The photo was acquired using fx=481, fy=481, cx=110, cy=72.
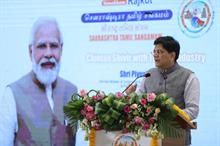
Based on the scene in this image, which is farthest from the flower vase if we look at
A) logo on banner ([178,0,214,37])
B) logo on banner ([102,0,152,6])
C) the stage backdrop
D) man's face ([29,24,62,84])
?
man's face ([29,24,62,84])

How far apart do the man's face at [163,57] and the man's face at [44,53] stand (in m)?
1.67

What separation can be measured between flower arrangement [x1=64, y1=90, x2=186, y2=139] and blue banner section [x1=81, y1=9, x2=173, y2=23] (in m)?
1.76

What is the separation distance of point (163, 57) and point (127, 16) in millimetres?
1214

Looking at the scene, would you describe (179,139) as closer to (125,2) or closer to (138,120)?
(138,120)

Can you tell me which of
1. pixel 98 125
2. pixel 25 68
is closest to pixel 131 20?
pixel 25 68

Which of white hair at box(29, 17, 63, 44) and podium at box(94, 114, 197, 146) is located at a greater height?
white hair at box(29, 17, 63, 44)

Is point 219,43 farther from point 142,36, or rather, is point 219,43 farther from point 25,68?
point 25,68

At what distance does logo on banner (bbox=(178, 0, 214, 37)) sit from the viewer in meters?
3.91

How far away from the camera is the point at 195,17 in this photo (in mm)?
Answer: 3986

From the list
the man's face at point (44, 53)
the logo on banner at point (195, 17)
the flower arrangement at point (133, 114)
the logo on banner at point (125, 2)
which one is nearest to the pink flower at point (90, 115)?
the flower arrangement at point (133, 114)

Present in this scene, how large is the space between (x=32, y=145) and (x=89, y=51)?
1.06 metres

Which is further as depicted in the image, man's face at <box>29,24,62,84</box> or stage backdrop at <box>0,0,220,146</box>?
man's face at <box>29,24,62,84</box>

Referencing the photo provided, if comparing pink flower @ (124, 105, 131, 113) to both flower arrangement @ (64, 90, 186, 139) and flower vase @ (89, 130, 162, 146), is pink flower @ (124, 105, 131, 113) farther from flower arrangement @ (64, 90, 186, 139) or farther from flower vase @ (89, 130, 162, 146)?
flower vase @ (89, 130, 162, 146)

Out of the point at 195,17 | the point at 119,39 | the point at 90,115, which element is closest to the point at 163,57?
the point at 90,115
